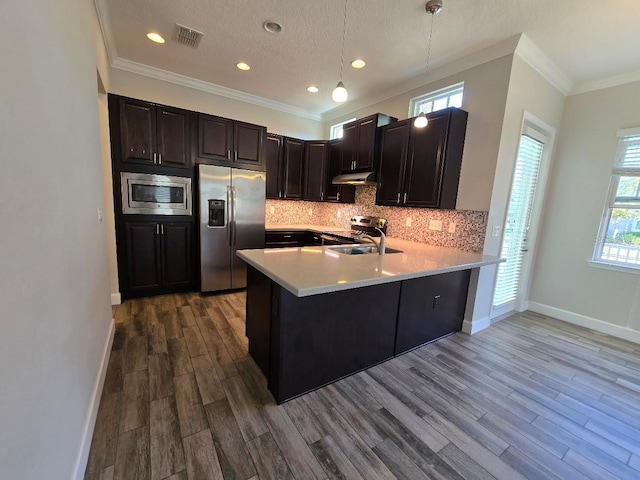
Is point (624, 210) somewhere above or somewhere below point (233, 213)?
above

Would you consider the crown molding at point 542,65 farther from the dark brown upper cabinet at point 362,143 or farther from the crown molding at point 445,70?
the dark brown upper cabinet at point 362,143

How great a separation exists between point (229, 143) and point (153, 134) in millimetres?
912

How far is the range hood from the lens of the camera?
141 inches

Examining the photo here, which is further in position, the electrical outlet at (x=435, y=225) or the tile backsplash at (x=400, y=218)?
the electrical outlet at (x=435, y=225)

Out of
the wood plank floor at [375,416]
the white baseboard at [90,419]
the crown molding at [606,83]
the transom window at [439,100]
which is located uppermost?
the crown molding at [606,83]

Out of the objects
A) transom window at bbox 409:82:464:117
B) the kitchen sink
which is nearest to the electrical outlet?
the kitchen sink

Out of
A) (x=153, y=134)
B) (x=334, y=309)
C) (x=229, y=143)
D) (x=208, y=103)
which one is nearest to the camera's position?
(x=334, y=309)

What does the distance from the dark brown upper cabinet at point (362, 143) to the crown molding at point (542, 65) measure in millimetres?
1465

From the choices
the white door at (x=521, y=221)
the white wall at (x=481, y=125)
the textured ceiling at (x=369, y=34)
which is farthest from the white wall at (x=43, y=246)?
the white door at (x=521, y=221)

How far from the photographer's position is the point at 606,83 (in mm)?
3016

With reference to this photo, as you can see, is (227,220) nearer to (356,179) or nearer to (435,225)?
(356,179)

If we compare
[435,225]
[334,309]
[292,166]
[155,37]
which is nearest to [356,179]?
[435,225]

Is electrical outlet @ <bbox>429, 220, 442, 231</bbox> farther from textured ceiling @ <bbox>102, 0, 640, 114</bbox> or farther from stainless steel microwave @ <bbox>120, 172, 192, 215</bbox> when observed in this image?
stainless steel microwave @ <bbox>120, 172, 192, 215</bbox>

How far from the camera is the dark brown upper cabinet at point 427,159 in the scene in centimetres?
281
